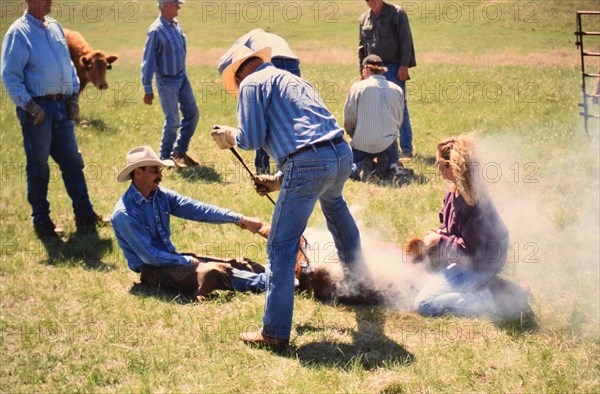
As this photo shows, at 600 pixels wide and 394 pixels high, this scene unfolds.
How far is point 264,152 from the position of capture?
10.2 m

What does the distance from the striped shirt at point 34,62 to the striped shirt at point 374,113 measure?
3.56 m

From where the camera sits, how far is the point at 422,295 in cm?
609

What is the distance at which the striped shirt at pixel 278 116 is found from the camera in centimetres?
529

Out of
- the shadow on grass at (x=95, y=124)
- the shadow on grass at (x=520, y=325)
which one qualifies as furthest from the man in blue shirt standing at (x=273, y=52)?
the shadow on grass at (x=95, y=124)

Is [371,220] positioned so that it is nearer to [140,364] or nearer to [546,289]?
[546,289]

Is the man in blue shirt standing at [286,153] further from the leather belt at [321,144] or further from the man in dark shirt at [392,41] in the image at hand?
the man in dark shirt at [392,41]

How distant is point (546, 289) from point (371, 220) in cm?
223

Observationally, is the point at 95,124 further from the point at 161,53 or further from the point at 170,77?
the point at 161,53

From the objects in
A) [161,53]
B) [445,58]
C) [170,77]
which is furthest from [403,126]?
[445,58]

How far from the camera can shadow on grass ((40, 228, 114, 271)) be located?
787 cm

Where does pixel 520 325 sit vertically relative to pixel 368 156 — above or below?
below

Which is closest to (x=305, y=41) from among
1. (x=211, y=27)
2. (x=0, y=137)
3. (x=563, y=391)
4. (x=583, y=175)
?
(x=211, y=27)

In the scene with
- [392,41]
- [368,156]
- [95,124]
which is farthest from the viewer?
[95,124]

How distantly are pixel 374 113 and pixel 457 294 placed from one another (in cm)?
408
